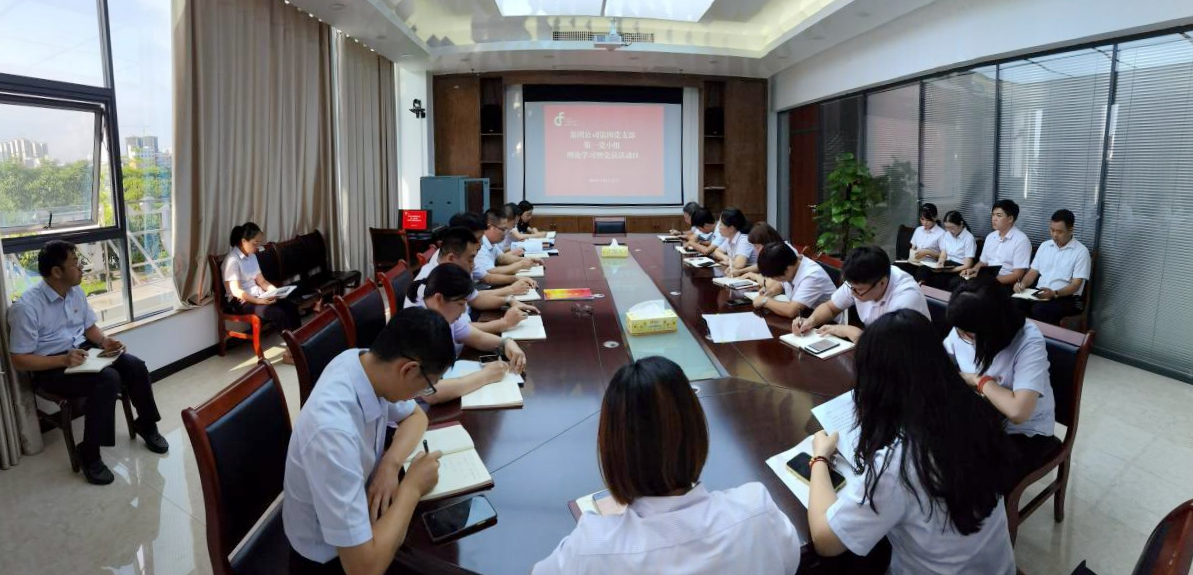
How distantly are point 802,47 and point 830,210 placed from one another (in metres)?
1.95

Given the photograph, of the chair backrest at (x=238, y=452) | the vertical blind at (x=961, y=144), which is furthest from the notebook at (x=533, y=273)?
the vertical blind at (x=961, y=144)

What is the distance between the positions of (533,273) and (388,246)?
3.13 m

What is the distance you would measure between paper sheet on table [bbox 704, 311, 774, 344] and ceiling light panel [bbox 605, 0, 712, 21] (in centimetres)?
540

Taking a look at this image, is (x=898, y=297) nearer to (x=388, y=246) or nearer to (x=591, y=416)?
(x=591, y=416)

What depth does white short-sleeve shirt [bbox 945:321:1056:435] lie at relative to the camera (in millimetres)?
1969

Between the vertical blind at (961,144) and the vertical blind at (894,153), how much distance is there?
20 cm

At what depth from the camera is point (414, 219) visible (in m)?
7.89

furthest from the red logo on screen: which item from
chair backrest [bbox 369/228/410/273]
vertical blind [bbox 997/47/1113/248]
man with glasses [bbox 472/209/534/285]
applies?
vertical blind [bbox 997/47/1113/248]

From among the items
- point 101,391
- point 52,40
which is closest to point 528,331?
point 101,391

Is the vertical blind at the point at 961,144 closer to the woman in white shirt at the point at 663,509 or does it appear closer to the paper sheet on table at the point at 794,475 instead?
the paper sheet on table at the point at 794,475

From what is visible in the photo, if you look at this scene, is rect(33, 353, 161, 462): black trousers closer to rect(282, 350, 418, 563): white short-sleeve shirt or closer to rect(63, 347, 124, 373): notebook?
rect(63, 347, 124, 373): notebook

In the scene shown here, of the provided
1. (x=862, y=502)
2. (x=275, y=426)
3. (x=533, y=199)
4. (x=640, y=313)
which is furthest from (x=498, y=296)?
(x=533, y=199)

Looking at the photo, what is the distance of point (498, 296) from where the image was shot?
11.4ft

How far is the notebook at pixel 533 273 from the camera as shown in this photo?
4566mm
